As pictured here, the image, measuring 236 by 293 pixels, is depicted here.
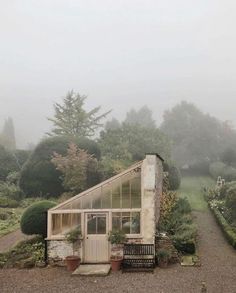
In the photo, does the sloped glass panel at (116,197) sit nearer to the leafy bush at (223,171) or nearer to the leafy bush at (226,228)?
the leafy bush at (226,228)

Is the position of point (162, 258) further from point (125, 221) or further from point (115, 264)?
point (125, 221)

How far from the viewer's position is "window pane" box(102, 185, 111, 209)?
17.7 meters

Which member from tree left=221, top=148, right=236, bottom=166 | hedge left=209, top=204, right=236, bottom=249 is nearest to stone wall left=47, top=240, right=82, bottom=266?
hedge left=209, top=204, right=236, bottom=249

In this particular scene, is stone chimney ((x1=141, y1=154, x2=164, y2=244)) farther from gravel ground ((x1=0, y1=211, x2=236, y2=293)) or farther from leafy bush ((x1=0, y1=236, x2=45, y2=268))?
leafy bush ((x1=0, y1=236, x2=45, y2=268))

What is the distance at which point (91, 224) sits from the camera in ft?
58.2

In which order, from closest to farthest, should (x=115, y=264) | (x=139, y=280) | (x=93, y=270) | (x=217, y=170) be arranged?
(x=139, y=280) < (x=93, y=270) < (x=115, y=264) < (x=217, y=170)

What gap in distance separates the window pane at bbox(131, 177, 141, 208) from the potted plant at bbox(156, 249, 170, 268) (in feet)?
7.44

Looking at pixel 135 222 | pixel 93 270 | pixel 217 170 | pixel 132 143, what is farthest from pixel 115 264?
pixel 217 170

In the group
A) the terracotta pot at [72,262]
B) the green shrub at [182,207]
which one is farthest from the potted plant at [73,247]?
the green shrub at [182,207]

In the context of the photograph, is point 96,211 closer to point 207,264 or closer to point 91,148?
point 207,264

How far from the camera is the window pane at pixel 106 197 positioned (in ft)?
58.1

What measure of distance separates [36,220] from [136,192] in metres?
5.48

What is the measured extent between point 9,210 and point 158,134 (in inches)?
822

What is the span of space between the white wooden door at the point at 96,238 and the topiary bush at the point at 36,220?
2953mm
